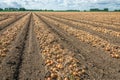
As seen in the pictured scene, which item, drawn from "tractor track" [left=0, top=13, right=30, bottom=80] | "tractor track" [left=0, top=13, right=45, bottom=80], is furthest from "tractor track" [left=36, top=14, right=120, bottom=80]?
"tractor track" [left=0, top=13, right=30, bottom=80]

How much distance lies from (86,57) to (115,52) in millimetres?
2561

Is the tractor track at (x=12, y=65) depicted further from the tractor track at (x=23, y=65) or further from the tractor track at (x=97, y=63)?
the tractor track at (x=97, y=63)

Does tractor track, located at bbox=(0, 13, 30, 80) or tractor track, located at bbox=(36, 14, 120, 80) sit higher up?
tractor track, located at bbox=(36, 14, 120, 80)

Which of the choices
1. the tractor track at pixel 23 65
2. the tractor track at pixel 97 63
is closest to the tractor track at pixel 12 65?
the tractor track at pixel 23 65

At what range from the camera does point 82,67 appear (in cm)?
1248

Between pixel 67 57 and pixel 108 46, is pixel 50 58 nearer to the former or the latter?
pixel 67 57

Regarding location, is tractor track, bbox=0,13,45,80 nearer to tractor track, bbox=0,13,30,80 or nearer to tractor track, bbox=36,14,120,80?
tractor track, bbox=0,13,30,80

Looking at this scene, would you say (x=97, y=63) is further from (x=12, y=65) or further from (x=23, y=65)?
(x=12, y=65)

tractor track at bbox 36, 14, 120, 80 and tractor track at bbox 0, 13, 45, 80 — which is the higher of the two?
tractor track at bbox 36, 14, 120, 80

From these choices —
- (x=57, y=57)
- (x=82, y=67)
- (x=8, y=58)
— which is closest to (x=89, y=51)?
(x=57, y=57)

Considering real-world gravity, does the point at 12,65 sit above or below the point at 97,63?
below

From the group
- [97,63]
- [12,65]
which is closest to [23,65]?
[12,65]

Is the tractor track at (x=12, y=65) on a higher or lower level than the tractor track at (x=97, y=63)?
lower

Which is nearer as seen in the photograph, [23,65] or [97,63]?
[23,65]
